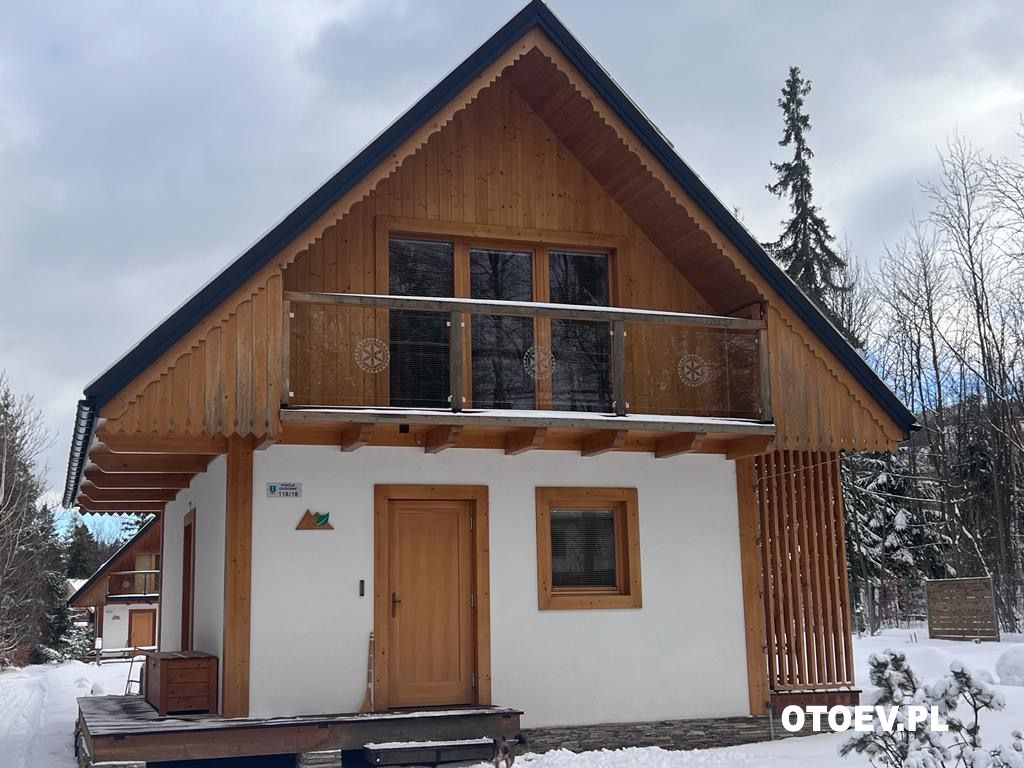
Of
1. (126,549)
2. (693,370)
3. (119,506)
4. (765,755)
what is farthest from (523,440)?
(126,549)

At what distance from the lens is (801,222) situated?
33.4 metres

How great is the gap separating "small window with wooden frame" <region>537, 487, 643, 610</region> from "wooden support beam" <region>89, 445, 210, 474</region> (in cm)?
387

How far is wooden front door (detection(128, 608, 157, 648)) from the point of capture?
146 ft

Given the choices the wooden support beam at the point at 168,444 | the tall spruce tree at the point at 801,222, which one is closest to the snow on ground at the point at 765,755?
the wooden support beam at the point at 168,444

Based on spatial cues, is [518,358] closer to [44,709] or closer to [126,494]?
[126,494]

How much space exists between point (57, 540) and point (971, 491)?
32431 millimetres

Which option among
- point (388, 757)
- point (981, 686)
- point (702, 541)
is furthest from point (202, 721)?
point (981, 686)

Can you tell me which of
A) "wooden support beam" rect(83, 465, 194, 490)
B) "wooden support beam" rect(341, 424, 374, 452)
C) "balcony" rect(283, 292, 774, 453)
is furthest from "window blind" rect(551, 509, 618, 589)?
"wooden support beam" rect(83, 465, 194, 490)

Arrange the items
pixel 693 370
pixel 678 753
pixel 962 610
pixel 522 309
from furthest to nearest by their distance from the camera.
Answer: pixel 962 610 → pixel 693 370 → pixel 522 309 → pixel 678 753

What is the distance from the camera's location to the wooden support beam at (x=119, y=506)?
17812 millimetres

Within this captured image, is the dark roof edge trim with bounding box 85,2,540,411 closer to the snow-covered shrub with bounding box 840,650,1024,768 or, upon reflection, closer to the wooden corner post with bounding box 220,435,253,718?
the wooden corner post with bounding box 220,435,253,718

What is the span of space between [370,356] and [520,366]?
1579mm

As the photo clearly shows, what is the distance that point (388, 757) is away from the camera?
10.2 m

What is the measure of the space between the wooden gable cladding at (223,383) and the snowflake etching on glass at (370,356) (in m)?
0.82
